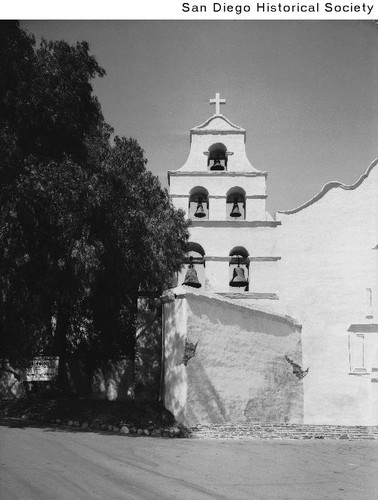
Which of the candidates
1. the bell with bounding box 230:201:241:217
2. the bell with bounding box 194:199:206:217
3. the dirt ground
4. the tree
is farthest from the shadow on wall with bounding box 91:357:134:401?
the bell with bounding box 230:201:241:217

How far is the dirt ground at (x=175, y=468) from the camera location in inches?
268

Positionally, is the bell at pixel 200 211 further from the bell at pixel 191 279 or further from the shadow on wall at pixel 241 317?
the shadow on wall at pixel 241 317

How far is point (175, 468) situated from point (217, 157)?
11.7m

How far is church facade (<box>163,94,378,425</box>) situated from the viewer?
43.2 ft

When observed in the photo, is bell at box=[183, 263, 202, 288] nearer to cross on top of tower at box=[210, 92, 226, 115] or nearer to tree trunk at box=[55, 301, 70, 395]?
tree trunk at box=[55, 301, 70, 395]

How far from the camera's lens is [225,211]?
56.0 feet

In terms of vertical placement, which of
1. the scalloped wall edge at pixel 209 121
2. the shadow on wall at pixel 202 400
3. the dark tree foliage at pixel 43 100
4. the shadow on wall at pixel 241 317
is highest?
the scalloped wall edge at pixel 209 121

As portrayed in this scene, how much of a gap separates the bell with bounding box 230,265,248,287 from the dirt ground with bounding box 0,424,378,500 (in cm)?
594

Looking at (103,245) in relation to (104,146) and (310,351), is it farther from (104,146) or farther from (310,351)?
(310,351)

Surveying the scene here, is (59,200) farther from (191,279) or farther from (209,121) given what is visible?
(209,121)

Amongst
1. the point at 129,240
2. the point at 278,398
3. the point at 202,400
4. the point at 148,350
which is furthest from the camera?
the point at 278,398

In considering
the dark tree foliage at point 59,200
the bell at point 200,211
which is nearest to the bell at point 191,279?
the dark tree foliage at point 59,200

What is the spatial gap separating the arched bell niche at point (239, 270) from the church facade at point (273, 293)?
0.04 meters

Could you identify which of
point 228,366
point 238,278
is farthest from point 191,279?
point 228,366
